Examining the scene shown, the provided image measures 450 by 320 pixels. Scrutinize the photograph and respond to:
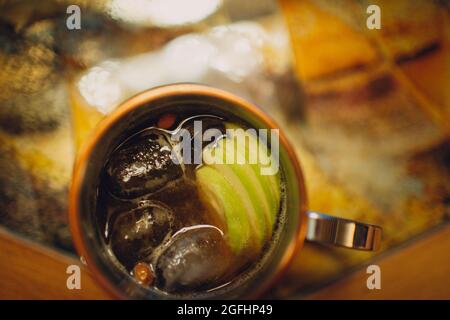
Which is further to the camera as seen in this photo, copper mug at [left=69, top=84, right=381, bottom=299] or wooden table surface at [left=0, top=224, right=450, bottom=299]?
wooden table surface at [left=0, top=224, right=450, bottom=299]

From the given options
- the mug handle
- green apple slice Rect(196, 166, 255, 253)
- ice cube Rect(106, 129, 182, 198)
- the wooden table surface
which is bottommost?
the wooden table surface

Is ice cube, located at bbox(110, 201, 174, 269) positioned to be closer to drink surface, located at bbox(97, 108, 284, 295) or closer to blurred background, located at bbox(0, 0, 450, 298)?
drink surface, located at bbox(97, 108, 284, 295)

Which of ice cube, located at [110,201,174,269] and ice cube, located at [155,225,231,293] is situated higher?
ice cube, located at [110,201,174,269]

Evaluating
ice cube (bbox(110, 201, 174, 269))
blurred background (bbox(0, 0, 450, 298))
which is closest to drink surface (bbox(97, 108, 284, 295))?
ice cube (bbox(110, 201, 174, 269))

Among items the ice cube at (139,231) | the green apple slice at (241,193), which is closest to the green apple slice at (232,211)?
the green apple slice at (241,193)

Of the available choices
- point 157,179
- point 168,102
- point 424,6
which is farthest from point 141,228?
point 424,6

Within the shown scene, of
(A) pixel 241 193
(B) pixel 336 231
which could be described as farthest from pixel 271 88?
(B) pixel 336 231

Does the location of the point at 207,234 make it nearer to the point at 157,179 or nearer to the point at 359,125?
the point at 157,179
